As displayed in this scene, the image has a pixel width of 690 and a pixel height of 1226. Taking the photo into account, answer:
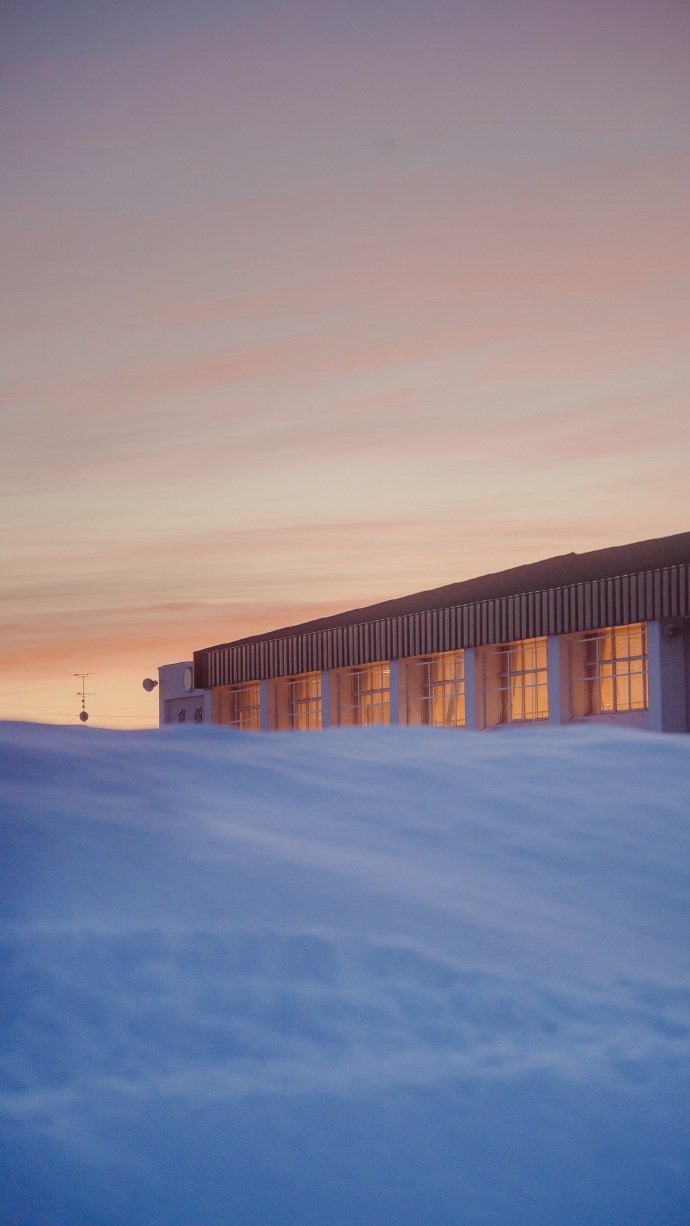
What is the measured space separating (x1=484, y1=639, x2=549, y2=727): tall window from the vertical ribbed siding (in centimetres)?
93

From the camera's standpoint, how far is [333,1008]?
5043 millimetres

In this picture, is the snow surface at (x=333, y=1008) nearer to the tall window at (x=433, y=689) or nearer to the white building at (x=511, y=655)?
the white building at (x=511, y=655)

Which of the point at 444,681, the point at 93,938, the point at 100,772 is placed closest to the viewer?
the point at 93,938

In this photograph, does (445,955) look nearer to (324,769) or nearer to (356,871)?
(356,871)

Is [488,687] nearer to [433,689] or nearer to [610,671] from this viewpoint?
[433,689]

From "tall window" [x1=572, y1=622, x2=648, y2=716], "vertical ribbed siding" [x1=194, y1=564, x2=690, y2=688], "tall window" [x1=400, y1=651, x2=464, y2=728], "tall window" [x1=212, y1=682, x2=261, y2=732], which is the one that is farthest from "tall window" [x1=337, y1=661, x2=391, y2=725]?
"tall window" [x1=572, y1=622, x2=648, y2=716]

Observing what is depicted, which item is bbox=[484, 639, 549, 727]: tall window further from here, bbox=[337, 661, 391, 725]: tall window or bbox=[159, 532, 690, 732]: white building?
bbox=[337, 661, 391, 725]: tall window

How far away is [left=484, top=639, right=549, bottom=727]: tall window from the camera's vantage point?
44875 mm

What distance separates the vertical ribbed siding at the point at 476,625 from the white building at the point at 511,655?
0.04 meters

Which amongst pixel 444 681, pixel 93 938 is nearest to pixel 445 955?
pixel 93 938

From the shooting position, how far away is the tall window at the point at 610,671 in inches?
1634

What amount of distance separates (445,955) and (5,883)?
183 cm

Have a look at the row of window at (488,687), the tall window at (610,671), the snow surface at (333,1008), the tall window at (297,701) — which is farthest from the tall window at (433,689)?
the snow surface at (333,1008)

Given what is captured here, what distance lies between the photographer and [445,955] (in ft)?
17.6
